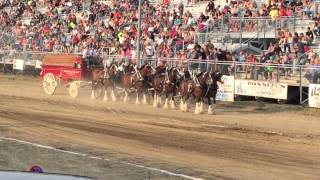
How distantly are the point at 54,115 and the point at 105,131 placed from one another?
382 centimetres

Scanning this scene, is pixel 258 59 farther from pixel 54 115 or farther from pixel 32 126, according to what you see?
pixel 32 126

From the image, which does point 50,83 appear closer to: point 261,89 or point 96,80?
point 96,80

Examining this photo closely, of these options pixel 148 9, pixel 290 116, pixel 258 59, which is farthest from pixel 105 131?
pixel 148 9

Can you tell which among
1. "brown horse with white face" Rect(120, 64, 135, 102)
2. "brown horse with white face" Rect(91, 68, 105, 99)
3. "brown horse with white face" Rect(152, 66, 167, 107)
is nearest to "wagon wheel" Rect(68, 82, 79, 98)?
"brown horse with white face" Rect(91, 68, 105, 99)

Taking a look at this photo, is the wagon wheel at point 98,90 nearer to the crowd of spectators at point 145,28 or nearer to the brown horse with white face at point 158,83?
the brown horse with white face at point 158,83

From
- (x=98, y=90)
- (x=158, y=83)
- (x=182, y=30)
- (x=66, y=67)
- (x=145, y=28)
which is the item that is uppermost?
(x=145, y=28)

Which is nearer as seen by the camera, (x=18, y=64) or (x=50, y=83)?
(x=50, y=83)

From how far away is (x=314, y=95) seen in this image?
65.5 feet

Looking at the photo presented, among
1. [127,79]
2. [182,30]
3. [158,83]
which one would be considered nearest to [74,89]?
[127,79]

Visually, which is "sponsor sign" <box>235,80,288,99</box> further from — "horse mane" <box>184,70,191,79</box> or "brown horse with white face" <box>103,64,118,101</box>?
"brown horse with white face" <box>103,64,118,101</box>

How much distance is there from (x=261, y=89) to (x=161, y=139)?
28.9 feet

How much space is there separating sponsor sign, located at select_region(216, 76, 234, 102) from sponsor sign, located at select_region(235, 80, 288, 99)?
0.26 meters

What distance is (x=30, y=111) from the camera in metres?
19.3

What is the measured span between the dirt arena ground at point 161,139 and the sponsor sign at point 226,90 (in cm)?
34
